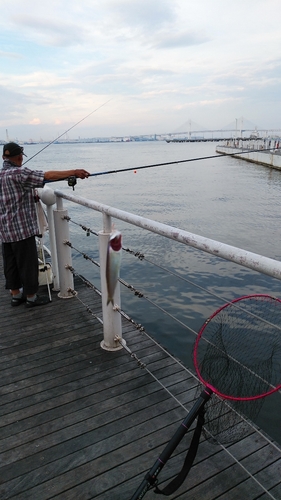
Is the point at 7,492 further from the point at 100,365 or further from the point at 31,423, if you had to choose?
the point at 100,365

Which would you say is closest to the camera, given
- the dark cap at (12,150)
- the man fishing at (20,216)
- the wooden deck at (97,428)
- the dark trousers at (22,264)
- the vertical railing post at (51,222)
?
the wooden deck at (97,428)

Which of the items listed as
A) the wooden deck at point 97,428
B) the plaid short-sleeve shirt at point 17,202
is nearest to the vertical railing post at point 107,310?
the wooden deck at point 97,428

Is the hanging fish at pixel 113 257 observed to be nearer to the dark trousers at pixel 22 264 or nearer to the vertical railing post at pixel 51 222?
the dark trousers at pixel 22 264

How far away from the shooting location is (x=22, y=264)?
4184 millimetres

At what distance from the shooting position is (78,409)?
2795 mm

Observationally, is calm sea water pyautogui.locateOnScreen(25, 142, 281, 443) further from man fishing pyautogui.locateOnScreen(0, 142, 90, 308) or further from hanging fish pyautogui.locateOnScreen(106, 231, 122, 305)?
man fishing pyautogui.locateOnScreen(0, 142, 90, 308)

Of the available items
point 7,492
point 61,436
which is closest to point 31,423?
point 61,436

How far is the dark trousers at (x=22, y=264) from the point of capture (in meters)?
4.11

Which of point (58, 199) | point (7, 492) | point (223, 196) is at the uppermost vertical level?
point (58, 199)

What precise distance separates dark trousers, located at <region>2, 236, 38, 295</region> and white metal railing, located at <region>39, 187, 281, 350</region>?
0.34 meters

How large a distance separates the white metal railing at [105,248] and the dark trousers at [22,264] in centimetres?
34

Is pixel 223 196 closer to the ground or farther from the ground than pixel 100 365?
closer to the ground

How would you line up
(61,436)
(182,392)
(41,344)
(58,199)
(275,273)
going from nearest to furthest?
(275,273) < (61,436) < (182,392) < (41,344) < (58,199)

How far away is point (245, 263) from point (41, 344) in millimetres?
2585
